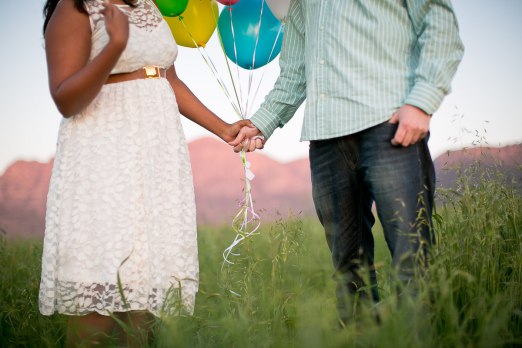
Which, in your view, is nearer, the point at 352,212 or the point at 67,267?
the point at 67,267

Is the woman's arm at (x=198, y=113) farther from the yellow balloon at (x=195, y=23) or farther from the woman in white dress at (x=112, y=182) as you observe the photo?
the yellow balloon at (x=195, y=23)

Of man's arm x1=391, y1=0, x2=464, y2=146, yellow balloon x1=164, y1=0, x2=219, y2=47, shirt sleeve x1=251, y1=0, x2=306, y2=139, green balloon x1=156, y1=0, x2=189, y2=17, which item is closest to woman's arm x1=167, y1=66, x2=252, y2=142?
shirt sleeve x1=251, y1=0, x2=306, y2=139

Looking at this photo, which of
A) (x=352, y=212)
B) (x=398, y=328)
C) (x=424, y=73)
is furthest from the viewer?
(x=352, y=212)

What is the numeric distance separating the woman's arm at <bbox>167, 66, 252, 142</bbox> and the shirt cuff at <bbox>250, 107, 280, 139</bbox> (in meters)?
0.06

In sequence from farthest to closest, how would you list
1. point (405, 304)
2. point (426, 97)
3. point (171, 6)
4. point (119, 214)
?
point (171, 6), point (119, 214), point (426, 97), point (405, 304)

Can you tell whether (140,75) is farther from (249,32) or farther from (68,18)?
(249,32)

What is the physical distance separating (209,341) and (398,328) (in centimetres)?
91

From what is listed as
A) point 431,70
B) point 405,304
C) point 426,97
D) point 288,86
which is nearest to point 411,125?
point 426,97

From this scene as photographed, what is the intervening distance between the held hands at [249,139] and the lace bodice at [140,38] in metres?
0.50

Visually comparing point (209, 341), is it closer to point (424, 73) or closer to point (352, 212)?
point (352, 212)

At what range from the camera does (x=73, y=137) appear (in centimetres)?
180

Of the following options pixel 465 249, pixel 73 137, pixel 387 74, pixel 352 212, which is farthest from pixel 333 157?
pixel 73 137

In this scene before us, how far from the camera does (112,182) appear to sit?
5.76 feet

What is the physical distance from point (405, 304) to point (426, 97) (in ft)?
2.28
